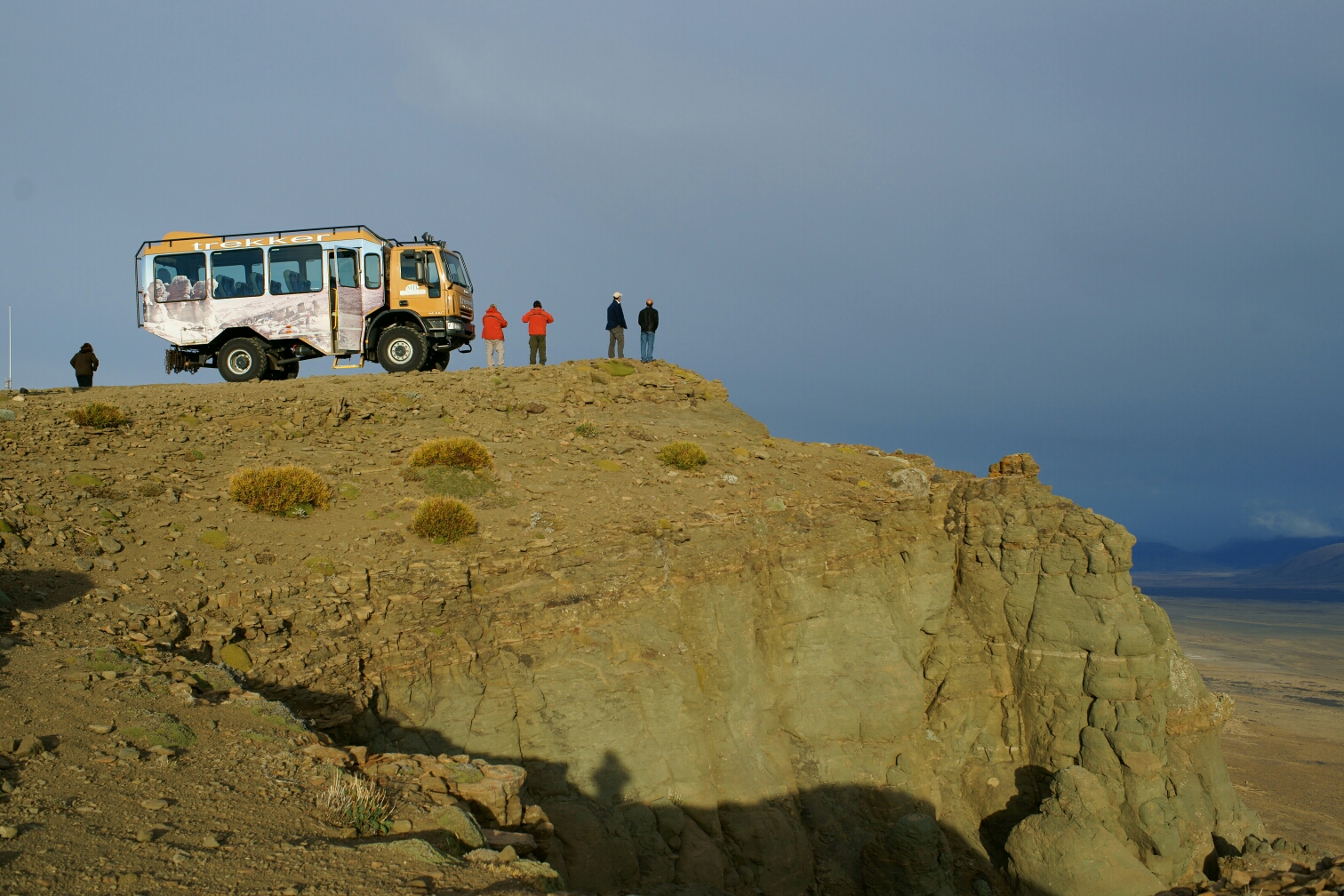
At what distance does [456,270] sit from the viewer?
2539cm

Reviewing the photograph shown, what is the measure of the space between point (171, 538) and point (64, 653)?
448cm

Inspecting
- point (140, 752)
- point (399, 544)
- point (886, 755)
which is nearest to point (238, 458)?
point (399, 544)

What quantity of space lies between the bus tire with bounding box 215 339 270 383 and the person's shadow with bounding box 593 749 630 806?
16.7 metres

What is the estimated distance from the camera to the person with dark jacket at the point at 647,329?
86.5ft

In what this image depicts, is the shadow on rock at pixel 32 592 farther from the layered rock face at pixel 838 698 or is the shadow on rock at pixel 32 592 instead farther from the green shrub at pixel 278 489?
the layered rock face at pixel 838 698

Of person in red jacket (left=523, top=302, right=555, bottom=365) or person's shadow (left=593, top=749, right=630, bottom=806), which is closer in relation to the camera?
person's shadow (left=593, top=749, right=630, bottom=806)

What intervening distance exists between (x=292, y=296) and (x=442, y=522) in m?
11.9

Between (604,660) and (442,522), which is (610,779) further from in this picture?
(442,522)

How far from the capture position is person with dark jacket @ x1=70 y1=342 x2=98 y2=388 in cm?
2422

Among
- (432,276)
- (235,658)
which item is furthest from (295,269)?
(235,658)

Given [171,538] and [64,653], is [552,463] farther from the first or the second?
[64,653]

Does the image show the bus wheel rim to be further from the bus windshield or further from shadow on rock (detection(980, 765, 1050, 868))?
shadow on rock (detection(980, 765, 1050, 868))

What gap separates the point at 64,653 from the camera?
1027 cm

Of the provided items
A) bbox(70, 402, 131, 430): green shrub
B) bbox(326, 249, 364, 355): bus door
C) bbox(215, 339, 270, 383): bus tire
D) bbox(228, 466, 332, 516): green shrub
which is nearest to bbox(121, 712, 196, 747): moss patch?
bbox(228, 466, 332, 516): green shrub
